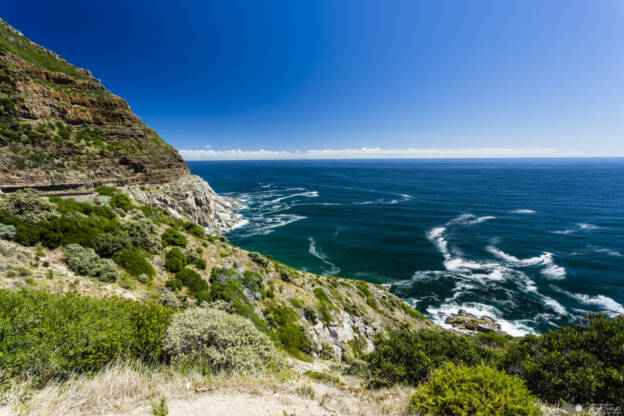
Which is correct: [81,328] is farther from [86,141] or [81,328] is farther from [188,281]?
[86,141]

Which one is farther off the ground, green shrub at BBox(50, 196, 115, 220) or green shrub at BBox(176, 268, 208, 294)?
green shrub at BBox(50, 196, 115, 220)

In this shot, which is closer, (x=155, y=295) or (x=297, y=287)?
(x=155, y=295)

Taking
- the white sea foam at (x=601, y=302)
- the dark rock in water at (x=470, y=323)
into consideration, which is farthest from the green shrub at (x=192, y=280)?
the white sea foam at (x=601, y=302)

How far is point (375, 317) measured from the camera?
90.8ft

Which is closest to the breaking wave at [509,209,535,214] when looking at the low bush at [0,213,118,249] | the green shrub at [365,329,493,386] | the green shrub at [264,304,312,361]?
the green shrub at [365,329,493,386]

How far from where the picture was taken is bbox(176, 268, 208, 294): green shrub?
18109 mm

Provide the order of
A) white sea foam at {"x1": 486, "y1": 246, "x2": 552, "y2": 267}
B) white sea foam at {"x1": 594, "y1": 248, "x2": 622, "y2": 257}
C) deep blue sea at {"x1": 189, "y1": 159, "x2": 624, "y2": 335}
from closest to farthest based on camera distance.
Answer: deep blue sea at {"x1": 189, "y1": 159, "x2": 624, "y2": 335}, white sea foam at {"x1": 486, "y1": 246, "x2": 552, "y2": 267}, white sea foam at {"x1": 594, "y1": 248, "x2": 622, "y2": 257}

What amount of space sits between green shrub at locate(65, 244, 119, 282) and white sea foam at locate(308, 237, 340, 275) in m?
33.7

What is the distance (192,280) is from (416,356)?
1634 centimetres

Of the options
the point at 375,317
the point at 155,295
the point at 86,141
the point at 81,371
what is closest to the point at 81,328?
the point at 81,371

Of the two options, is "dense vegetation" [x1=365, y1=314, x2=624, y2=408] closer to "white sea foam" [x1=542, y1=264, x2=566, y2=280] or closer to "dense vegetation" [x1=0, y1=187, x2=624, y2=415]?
"dense vegetation" [x1=0, y1=187, x2=624, y2=415]

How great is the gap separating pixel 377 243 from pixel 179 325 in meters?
50.4

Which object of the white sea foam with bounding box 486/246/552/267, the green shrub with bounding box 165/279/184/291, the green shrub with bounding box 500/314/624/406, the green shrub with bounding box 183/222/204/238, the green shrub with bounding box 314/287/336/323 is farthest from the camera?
the white sea foam with bounding box 486/246/552/267

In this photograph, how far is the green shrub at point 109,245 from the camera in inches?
682
